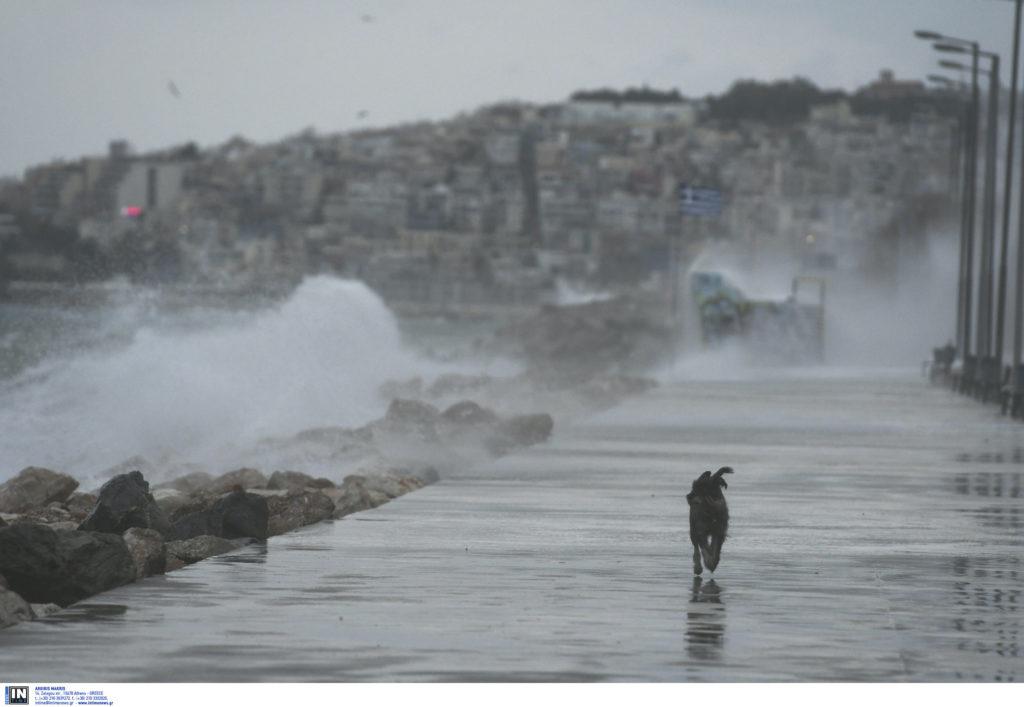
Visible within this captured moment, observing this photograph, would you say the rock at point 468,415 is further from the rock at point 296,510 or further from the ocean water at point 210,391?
the rock at point 296,510

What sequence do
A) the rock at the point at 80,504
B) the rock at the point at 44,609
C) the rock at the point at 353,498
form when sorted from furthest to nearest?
the rock at the point at 80,504 → the rock at the point at 353,498 → the rock at the point at 44,609

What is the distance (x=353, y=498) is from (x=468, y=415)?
50.2 feet

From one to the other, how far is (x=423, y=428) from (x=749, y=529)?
54.5 ft

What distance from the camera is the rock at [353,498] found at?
19188mm

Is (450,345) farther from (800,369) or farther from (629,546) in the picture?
(629,546)

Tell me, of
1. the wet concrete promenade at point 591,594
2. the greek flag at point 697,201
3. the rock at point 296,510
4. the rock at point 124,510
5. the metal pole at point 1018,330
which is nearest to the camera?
the wet concrete promenade at point 591,594

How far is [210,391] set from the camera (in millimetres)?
44969

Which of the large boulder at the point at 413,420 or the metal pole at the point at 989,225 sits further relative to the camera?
the metal pole at the point at 989,225

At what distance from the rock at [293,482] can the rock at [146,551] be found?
8.74 m

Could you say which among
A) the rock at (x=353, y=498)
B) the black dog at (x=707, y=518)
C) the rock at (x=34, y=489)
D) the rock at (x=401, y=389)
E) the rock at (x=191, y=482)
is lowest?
the rock at (x=401, y=389)

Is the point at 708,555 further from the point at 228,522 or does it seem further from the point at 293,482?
the point at 293,482

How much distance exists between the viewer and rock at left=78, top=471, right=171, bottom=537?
14656 mm

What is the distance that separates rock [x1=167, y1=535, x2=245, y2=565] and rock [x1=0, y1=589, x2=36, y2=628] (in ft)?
9.19

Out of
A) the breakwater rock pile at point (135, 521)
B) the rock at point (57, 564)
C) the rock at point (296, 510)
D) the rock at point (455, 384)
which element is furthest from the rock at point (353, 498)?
the rock at point (455, 384)
